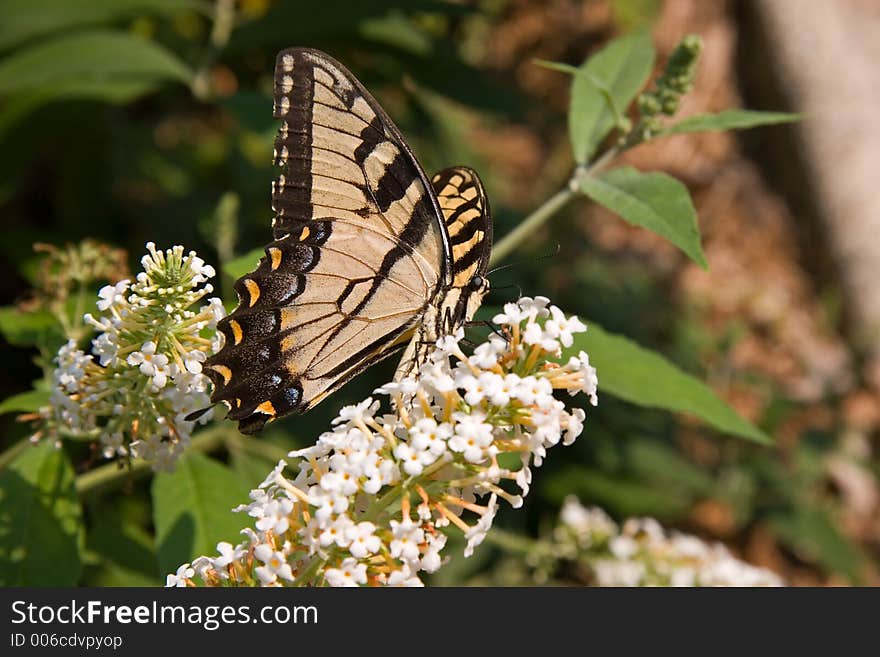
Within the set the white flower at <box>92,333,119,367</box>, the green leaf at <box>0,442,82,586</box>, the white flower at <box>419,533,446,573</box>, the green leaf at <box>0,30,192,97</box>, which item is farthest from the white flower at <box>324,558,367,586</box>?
the green leaf at <box>0,30,192,97</box>

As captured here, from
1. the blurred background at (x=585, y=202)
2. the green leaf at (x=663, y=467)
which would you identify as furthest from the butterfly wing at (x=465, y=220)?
the green leaf at (x=663, y=467)

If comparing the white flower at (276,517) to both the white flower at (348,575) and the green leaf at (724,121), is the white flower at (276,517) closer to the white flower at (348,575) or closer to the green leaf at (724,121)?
the white flower at (348,575)

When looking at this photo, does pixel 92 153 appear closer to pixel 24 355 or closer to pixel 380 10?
pixel 24 355

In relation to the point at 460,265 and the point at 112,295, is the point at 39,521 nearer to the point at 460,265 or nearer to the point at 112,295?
the point at 112,295

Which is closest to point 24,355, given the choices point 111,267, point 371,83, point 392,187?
point 111,267
